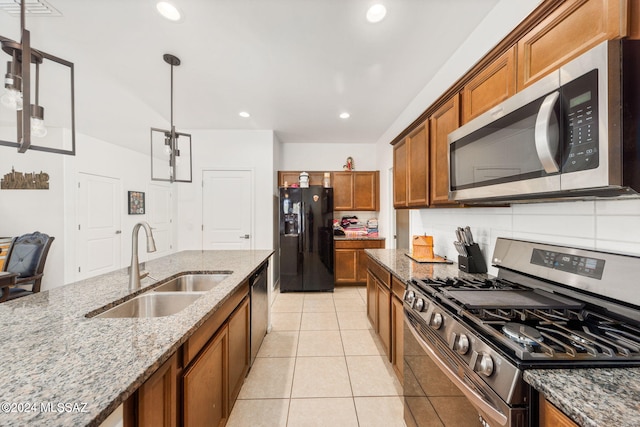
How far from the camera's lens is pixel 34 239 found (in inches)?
120

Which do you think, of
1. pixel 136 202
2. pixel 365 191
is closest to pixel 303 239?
pixel 365 191

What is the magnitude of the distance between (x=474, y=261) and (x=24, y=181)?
607 centimetres

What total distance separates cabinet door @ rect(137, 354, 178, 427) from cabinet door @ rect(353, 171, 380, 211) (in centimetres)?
391

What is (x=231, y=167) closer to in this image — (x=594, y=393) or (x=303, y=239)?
(x=303, y=239)

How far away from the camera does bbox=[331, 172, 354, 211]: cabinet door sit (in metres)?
4.56

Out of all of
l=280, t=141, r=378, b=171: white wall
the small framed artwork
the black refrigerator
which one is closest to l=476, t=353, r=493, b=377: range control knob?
the black refrigerator

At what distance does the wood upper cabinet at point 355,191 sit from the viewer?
4559 millimetres

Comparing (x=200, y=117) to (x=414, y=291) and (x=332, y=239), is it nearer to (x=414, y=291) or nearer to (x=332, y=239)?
(x=332, y=239)

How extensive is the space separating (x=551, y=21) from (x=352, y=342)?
266 centimetres

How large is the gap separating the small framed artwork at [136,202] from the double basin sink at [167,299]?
14.5ft

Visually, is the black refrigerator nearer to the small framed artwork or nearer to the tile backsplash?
the tile backsplash

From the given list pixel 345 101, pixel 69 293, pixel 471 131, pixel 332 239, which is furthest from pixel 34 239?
pixel 471 131

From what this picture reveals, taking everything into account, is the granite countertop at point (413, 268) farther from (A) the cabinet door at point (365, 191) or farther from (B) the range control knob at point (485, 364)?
(A) the cabinet door at point (365, 191)

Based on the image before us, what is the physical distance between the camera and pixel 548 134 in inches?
32.7
